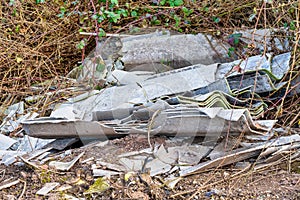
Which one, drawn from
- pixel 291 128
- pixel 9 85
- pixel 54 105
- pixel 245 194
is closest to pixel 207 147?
pixel 245 194

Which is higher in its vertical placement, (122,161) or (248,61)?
(248,61)

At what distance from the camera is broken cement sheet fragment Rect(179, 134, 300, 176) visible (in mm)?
2082

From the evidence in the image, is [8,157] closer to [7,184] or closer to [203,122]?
[7,184]

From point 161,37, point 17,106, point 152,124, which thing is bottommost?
point 17,106

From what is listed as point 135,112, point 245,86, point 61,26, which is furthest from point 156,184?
point 61,26

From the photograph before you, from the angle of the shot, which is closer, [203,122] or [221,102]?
[203,122]

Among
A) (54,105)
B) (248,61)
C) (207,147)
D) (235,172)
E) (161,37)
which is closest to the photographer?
(235,172)

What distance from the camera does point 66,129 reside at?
2.37m

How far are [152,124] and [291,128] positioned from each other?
800mm

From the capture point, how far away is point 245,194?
1905 mm

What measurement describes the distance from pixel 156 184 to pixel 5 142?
3.81 feet

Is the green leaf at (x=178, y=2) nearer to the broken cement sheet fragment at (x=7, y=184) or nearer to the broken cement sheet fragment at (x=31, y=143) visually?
the broken cement sheet fragment at (x=31, y=143)

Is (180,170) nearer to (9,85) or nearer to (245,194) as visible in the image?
(245,194)

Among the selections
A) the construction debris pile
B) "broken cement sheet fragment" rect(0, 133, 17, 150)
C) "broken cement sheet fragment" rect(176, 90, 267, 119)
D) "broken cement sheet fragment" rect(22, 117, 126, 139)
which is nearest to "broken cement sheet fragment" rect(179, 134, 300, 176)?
the construction debris pile
